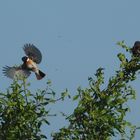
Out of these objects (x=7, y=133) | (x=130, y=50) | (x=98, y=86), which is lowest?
(x=7, y=133)

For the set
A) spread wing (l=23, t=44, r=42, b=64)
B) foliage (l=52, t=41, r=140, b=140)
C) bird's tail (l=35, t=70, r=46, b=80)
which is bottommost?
foliage (l=52, t=41, r=140, b=140)

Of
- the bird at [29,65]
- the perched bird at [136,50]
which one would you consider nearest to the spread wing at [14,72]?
the bird at [29,65]

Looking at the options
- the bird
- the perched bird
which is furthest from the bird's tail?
the perched bird

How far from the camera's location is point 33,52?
1830 centimetres

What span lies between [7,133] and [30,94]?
125 centimetres

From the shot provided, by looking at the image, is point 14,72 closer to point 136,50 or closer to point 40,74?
point 40,74

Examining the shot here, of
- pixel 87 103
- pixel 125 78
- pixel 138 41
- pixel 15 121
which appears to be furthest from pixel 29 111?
pixel 138 41

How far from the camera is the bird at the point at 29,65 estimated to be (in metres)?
17.4

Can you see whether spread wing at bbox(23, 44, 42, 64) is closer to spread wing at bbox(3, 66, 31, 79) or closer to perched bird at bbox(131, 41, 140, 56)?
spread wing at bbox(3, 66, 31, 79)

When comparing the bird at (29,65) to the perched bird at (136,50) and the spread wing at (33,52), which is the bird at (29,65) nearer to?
the spread wing at (33,52)

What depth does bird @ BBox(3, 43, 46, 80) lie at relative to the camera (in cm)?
1741

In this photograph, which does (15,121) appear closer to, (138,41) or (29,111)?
(29,111)

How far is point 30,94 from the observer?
1492cm

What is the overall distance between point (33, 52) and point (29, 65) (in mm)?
625
